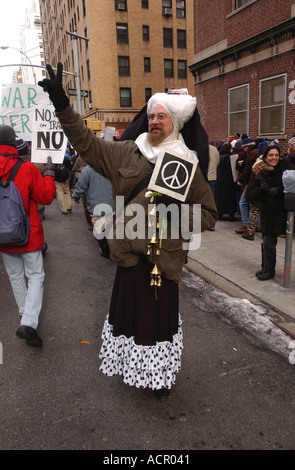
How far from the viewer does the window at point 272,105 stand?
37.8 feet

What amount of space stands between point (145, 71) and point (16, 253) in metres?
33.3

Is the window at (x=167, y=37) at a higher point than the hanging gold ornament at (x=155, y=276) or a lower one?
higher

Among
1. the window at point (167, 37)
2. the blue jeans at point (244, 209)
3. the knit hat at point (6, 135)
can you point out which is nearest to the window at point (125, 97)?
the window at point (167, 37)

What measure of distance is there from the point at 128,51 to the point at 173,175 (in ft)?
111

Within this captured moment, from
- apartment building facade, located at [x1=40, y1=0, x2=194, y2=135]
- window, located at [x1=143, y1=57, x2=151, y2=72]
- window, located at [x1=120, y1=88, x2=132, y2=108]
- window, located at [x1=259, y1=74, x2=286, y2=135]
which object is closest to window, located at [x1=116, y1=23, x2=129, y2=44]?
apartment building facade, located at [x1=40, y1=0, x2=194, y2=135]

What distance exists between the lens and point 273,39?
11.4 metres

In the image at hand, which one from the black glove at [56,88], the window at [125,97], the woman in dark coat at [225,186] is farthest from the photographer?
the window at [125,97]

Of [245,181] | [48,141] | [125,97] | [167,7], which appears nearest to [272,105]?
[245,181]

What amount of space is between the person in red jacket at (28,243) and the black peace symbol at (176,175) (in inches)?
62.2

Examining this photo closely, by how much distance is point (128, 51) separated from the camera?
31.9m

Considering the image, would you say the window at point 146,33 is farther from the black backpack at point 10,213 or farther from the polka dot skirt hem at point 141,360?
the polka dot skirt hem at point 141,360

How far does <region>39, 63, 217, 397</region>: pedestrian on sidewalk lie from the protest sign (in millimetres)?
3719
